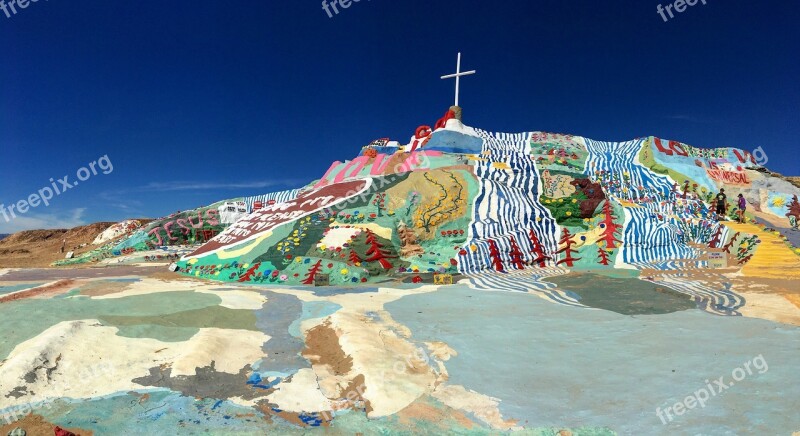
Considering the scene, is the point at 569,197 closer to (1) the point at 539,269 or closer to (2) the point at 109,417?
(1) the point at 539,269

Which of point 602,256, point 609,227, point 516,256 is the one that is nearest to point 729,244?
point 609,227

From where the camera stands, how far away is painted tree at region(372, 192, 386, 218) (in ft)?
44.9

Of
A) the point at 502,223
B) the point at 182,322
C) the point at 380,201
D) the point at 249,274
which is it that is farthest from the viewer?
the point at 380,201

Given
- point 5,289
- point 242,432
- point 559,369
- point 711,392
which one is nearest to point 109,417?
point 242,432

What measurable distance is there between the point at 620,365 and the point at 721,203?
14.8 metres

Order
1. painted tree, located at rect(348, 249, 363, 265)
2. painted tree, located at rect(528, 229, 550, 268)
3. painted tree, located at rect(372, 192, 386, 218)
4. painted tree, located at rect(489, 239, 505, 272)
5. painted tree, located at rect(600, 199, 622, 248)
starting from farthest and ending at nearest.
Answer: painted tree, located at rect(372, 192, 386, 218)
painted tree, located at rect(600, 199, 622, 248)
painted tree, located at rect(528, 229, 550, 268)
painted tree, located at rect(489, 239, 505, 272)
painted tree, located at rect(348, 249, 363, 265)

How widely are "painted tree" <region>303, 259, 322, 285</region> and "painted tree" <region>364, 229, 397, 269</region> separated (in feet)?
4.10

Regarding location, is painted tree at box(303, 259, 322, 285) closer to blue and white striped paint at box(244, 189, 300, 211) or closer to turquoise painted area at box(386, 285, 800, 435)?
turquoise painted area at box(386, 285, 800, 435)

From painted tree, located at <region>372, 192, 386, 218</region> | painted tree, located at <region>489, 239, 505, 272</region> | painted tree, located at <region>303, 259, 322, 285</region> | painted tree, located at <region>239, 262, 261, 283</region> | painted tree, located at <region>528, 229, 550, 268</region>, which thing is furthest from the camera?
painted tree, located at <region>372, 192, 386, 218</region>

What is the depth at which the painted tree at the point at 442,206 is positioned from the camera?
43.8 feet

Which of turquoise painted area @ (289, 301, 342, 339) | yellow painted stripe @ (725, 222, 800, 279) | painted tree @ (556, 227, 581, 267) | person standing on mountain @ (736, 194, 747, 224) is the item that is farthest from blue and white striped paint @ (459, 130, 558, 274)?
person standing on mountain @ (736, 194, 747, 224)

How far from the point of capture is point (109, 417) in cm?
343

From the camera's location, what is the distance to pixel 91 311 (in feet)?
20.5

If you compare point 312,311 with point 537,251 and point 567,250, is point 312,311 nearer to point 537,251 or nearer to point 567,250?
point 537,251
